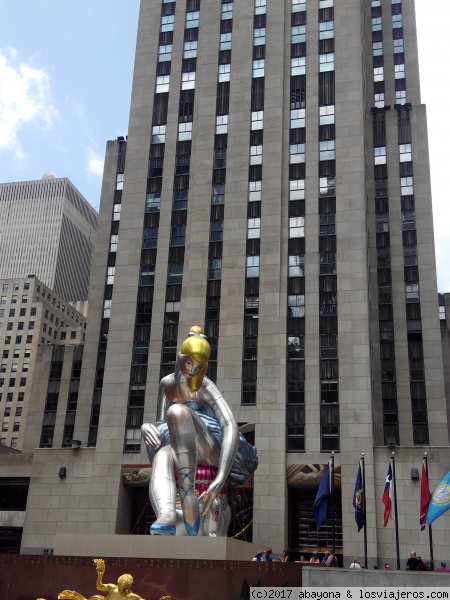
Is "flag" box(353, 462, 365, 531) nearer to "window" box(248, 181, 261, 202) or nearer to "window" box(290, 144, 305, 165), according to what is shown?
"window" box(248, 181, 261, 202)

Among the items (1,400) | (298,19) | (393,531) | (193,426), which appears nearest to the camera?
(193,426)

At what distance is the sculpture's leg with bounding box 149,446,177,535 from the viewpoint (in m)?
23.3

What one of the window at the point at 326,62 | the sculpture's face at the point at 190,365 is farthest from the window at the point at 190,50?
the sculpture's face at the point at 190,365

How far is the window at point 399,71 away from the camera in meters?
85.0

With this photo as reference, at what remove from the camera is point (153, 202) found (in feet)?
210

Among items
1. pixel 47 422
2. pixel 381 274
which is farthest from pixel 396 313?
pixel 47 422

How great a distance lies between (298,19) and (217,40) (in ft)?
26.1

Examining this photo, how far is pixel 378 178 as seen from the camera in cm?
7400

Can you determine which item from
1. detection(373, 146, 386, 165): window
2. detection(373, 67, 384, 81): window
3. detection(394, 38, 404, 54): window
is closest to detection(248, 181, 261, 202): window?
detection(373, 146, 386, 165): window

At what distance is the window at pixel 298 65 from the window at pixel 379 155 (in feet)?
47.7

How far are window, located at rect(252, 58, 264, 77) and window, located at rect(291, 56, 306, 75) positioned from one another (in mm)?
2812

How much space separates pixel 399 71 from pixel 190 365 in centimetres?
7003

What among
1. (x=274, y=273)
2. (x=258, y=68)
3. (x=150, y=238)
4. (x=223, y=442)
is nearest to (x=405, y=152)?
(x=258, y=68)

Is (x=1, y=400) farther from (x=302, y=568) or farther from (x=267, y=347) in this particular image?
(x=302, y=568)
